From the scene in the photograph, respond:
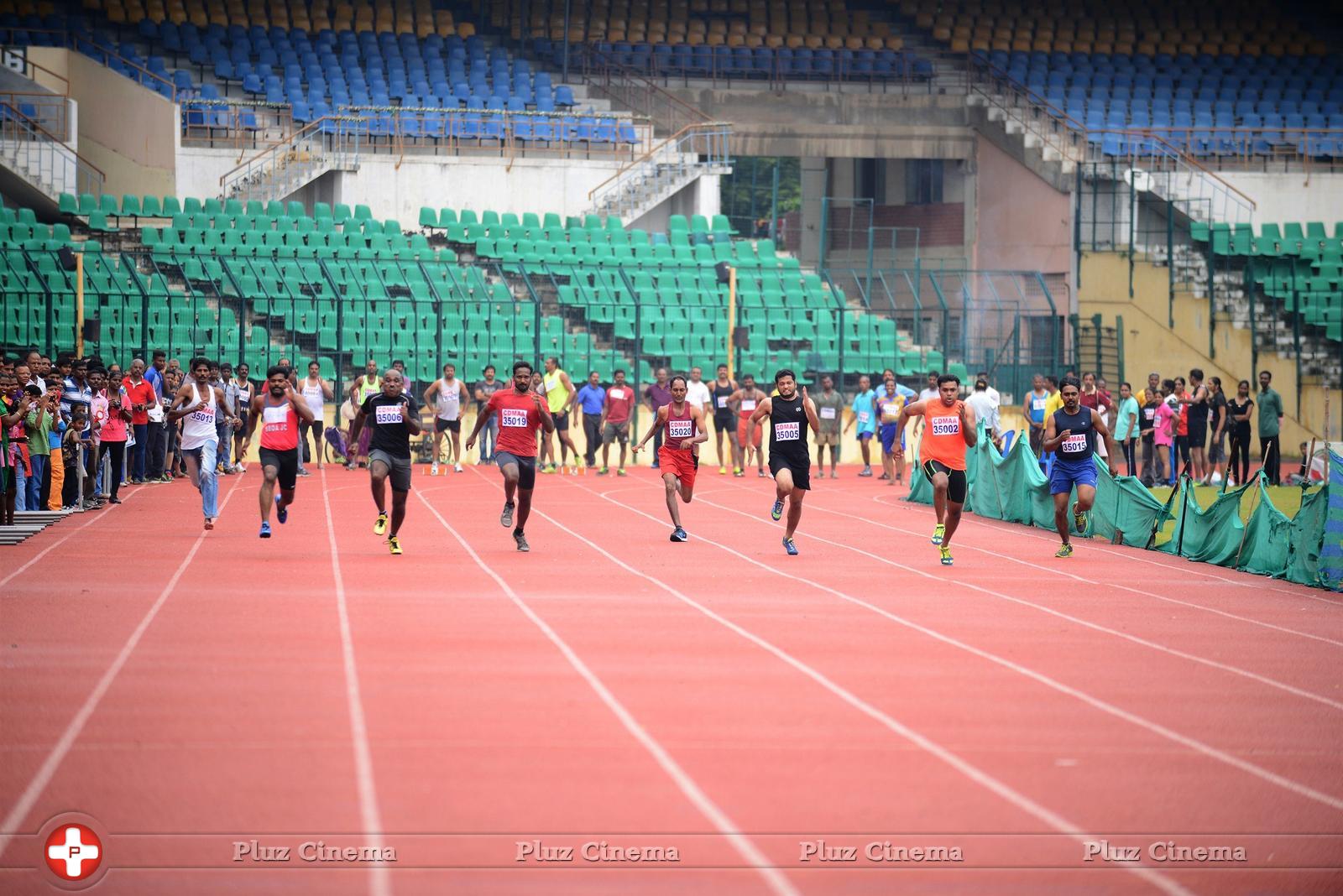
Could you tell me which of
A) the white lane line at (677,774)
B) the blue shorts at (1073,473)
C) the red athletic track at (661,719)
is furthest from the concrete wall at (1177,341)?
the white lane line at (677,774)

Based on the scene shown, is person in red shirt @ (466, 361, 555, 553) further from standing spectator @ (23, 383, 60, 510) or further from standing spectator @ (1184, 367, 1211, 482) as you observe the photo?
standing spectator @ (1184, 367, 1211, 482)

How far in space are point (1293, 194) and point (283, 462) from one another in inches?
1276

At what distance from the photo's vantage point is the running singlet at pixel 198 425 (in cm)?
1762

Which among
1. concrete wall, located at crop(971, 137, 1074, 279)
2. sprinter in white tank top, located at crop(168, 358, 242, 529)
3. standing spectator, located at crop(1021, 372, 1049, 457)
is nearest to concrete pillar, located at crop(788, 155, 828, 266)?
concrete wall, located at crop(971, 137, 1074, 279)

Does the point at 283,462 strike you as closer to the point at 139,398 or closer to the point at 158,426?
the point at 139,398

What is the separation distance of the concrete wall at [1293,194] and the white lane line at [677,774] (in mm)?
33789

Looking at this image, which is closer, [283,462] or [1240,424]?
[283,462]

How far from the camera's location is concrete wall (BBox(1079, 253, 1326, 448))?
35.2 meters

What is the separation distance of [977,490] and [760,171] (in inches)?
Answer: 1625

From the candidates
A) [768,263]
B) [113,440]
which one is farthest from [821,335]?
[113,440]

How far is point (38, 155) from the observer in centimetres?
3584

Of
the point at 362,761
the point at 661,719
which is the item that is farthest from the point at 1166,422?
the point at 362,761

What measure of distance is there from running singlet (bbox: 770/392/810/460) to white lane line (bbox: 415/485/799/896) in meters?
5.24

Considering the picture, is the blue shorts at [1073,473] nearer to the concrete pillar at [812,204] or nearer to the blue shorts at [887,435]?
the blue shorts at [887,435]
